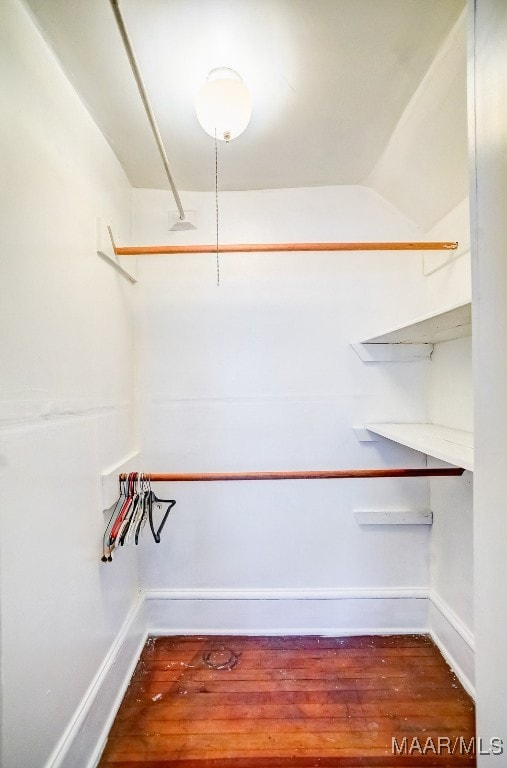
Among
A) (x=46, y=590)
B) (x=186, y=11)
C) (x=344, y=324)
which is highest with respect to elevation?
(x=186, y=11)

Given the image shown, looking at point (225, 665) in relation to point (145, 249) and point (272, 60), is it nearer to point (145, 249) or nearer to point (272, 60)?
point (145, 249)

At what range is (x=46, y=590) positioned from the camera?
3.21ft

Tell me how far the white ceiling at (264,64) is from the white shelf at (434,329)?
0.87 meters

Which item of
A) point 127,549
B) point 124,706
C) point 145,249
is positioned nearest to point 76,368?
point 145,249

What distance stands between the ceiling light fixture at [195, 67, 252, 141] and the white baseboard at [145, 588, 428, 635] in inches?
87.0

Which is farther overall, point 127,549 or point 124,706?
point 127,549

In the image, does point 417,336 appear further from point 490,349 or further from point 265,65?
point 265,65

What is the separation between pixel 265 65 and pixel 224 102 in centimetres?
19

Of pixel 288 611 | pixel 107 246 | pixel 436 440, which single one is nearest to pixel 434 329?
pixel 436 440

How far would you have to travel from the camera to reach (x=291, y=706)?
1389 mm

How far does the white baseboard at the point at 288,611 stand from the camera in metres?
1.81

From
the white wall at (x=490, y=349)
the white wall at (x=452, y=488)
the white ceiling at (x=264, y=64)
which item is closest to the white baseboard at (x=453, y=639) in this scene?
the white wall at (x=452, y=488)

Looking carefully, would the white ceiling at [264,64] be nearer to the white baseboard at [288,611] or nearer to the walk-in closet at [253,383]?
the walk-in closet at [253,383]

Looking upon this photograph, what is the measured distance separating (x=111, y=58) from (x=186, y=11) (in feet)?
1.04
